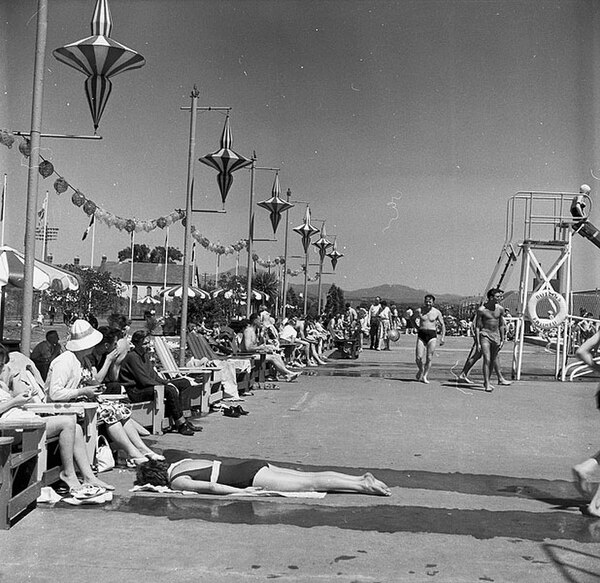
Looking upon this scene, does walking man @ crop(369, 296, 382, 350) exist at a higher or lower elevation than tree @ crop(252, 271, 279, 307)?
lower

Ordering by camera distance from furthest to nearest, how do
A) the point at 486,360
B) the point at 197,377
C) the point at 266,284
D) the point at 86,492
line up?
the point at 266,284 → the point at 486,360 → the point at 197,377 → the point at 86,492

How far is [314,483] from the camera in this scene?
21.0ft

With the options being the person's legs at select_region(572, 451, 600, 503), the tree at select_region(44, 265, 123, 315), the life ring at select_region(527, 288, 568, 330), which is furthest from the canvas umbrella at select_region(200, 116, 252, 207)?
the tree at select_region(44, 265, 123, 315)

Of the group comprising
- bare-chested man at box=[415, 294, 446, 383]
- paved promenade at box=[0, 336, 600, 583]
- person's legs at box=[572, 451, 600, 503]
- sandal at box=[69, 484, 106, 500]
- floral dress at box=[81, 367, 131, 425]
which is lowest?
paved promenade at box=[0, 336, 600, 583]

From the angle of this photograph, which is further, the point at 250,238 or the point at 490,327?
the point at 250,238

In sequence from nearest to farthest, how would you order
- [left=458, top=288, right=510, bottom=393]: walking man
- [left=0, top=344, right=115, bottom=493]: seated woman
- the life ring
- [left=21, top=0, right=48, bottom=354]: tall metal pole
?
1. [left=0, top=344, right=115, bottom=493]: seated woman
2. [left=21, top=0, right=48, bottom=354]: tall metal pole
3. [left=458, top=288, right=510, bottom=393]: walking man
4. the life ring

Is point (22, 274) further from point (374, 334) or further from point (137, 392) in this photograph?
point (374, 334)

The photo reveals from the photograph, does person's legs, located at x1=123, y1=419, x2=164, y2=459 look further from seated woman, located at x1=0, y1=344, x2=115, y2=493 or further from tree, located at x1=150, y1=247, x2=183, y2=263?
tree, located at x1=150, y1=247, x2=183, y2=263

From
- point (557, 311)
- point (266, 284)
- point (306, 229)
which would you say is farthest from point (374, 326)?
point (266, 284)

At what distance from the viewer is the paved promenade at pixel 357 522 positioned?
463 cm

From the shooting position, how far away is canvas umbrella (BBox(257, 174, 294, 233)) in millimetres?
23453

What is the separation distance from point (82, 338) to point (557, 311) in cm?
1307

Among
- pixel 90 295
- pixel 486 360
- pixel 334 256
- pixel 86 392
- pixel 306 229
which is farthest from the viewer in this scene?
pixel 90 295

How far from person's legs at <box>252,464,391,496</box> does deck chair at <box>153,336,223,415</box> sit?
4.55 meters
